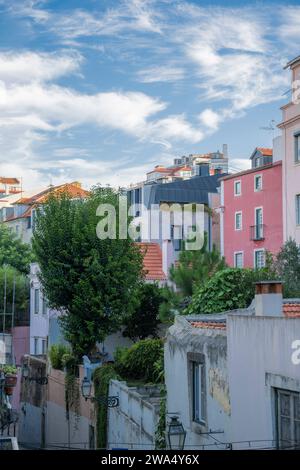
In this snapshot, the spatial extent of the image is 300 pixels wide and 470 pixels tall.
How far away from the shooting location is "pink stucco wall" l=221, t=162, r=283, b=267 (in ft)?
153

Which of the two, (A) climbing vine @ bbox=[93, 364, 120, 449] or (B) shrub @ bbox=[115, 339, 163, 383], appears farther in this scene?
(B) shrub @ bbox=[115, 339, 163, 383]

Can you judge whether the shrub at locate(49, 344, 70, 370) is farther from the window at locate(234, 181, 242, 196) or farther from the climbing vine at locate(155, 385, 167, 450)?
the window at locate(234, 181, 242, 196)

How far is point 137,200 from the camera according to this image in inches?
2398

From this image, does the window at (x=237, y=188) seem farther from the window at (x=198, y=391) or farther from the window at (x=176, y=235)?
the window at (x=198, y=391)

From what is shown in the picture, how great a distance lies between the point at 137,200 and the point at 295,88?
847 inches

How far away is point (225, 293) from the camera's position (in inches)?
1024

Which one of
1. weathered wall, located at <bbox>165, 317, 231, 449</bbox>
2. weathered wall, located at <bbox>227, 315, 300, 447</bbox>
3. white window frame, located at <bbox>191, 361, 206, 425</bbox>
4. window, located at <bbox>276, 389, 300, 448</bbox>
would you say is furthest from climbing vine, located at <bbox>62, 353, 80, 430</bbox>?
window, located at <bbox>276, 389, 300, 448</bbox>

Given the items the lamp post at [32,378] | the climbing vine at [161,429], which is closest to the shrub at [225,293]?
the climbing vine at [161,429]

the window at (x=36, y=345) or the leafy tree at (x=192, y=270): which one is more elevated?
the leafy tree at (x=192, y=270)

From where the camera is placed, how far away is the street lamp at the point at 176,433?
16.1 m

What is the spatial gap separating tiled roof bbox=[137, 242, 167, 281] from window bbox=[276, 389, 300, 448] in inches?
1181

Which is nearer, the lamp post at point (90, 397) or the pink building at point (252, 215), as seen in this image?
the lamp post at point (90, 397)

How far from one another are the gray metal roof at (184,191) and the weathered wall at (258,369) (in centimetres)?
4420

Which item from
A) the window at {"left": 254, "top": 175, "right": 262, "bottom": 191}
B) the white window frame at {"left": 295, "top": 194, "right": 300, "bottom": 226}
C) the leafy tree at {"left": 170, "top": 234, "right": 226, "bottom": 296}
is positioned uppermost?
the window at {"left": 254, "top": 175, "right": 262, "bottom": 191}
